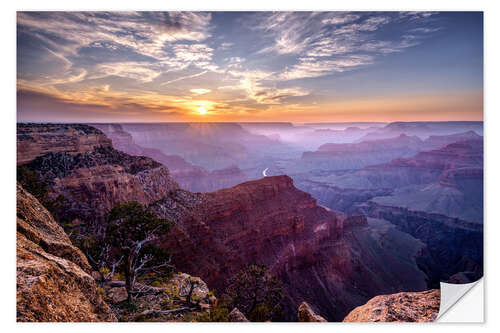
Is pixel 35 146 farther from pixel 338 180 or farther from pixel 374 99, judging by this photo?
pixel 338 180

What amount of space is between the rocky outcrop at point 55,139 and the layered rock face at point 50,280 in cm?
389

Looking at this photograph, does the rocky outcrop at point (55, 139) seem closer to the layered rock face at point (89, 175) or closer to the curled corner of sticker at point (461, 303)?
the layered rock face at point (89, 175)

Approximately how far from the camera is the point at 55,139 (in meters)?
8.57

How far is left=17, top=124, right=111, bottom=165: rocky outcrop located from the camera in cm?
656

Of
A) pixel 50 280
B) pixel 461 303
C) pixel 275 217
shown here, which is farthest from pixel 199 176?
pixel 50 280

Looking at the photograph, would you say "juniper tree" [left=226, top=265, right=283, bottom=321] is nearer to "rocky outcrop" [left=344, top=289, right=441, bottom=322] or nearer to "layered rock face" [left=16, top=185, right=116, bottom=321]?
"rocky outcrop" [left=344, top=289, right=441, bottom=322]

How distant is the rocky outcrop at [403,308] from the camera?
14.8 ft

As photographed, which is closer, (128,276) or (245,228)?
(128,276)

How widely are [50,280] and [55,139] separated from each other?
781cm

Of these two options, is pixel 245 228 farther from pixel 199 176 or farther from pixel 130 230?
pixel 199 176
